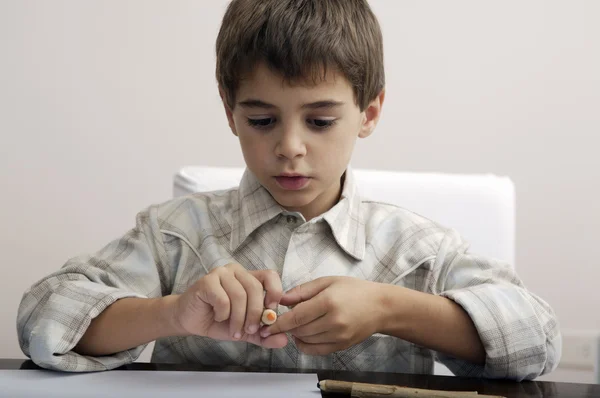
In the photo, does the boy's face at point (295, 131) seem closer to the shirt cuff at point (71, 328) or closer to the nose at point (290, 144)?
the nose at point (290, 144)

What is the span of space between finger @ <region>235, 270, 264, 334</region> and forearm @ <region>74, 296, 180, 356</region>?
0.08m

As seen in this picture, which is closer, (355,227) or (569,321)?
(355,227)

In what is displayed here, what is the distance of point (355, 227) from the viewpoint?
856mm

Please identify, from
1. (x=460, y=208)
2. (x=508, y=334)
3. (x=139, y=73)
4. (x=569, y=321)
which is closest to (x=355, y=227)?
(x=508, y=334)

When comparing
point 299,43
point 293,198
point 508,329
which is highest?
point 299,43

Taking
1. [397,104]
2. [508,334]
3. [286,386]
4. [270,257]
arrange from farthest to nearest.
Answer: [397,104] < [270,257] < [508,334] < [286,386]

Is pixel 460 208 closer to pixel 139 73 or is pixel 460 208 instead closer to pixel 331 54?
pixel 331 54

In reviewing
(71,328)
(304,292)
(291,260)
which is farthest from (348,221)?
(71,328)

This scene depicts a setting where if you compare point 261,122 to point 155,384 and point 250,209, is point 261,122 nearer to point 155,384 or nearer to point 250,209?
point 250,209

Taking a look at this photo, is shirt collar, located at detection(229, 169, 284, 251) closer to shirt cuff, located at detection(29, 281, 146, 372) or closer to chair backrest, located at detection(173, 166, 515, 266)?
shirt cuff, located at detection(29, 281, 146, 372)

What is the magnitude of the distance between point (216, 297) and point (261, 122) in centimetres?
21

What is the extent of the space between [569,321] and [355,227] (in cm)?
130

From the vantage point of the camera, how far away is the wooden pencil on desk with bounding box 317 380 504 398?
1.83ft

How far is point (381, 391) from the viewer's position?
561 mm
